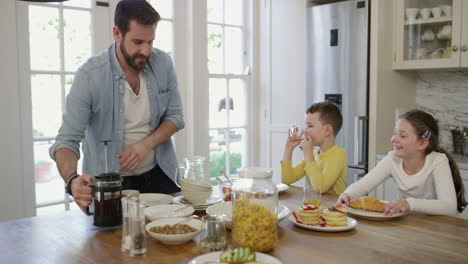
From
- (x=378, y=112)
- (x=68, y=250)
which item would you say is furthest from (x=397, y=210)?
(x=378, y=112)

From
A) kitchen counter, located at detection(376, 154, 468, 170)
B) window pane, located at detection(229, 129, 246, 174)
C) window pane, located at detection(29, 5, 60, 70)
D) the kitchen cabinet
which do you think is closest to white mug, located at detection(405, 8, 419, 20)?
the kitchen cabinet

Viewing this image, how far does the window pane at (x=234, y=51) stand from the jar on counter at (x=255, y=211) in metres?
2.74

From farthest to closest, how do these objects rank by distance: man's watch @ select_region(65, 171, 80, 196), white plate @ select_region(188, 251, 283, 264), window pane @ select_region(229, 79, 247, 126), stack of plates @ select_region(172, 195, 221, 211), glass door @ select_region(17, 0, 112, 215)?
window pane @ select_region(229, 79, 247, 126) < glass door @ select_region(17, 0, 112, 215) < stack of plates @ select_region(172, 195, 221, 211) < man's watch @ select_region(65, 171, 80, 196) < white plate @ select_region(188, 251, 283, 264)

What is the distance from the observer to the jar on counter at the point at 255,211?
1.23 meters

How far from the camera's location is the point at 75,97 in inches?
74.9

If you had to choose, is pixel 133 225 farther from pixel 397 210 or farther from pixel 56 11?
pixel 56 11

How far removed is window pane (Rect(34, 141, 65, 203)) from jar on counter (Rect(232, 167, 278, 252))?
190cm

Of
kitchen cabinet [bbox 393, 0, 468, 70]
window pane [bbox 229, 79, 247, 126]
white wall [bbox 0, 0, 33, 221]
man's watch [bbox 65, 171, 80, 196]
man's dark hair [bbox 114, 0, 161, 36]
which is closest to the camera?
man's watch [bbox 65, 171, 80, 196]

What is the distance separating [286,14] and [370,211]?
2.64m

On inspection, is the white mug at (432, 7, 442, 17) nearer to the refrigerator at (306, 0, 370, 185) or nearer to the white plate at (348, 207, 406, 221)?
the refrigerator at (306, 0, 370, 185)

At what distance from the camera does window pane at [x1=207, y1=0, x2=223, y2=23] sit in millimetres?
3729

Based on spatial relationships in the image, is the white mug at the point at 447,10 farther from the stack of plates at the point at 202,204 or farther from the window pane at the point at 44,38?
the window pane at the point at 44,38

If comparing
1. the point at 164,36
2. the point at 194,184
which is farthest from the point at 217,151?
the point at 194,184

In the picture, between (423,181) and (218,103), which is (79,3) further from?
(423,181)
